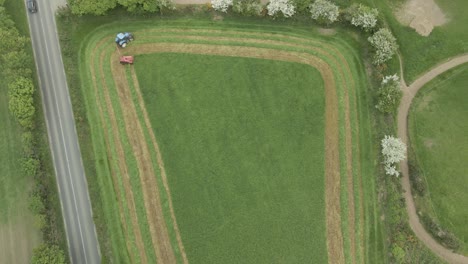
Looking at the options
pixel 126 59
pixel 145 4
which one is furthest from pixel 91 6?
pixel 126 59

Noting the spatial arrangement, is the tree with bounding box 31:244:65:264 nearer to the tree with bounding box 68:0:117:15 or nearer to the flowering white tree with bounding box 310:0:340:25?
the tree with bounding box 68:0:117:15

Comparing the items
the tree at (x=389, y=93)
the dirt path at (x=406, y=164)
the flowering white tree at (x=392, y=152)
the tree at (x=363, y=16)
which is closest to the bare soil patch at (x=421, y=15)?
the tree at (x=363, y=16)

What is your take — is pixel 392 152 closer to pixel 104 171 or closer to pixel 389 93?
pixel 389 93

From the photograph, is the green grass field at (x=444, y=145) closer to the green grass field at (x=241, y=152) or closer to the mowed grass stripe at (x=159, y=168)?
the green grass field at (x=241, y=152)

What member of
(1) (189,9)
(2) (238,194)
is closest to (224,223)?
(2) (238,194)

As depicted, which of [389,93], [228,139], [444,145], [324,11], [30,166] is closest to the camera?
[30,166]
